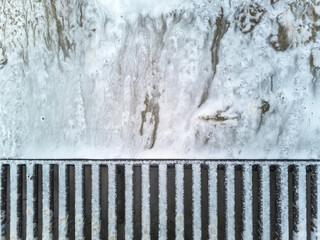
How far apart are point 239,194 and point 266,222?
93 mm

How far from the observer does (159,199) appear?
0.65m

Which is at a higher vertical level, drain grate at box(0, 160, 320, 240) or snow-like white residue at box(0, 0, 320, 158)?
snow-like white residue at box(0, 0, 320, 158)

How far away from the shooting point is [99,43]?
0.68 metres

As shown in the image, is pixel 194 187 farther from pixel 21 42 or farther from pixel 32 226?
pixel 21 42

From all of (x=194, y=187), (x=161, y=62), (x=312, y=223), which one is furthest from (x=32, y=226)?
(x=312, y=223)

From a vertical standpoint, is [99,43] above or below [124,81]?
above

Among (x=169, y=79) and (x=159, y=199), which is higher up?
(x=169, y=79)

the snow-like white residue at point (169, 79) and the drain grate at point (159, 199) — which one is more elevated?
the snow-like white residue at point (169, 79)

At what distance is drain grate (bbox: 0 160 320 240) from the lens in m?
0.64

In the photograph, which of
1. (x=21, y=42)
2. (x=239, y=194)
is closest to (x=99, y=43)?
(x=21, y=42)

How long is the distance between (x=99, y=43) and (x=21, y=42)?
0.76 ft

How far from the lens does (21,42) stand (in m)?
0.70

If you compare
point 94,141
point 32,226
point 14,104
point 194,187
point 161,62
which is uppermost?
point 161,62

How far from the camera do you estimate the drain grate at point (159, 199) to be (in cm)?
64
